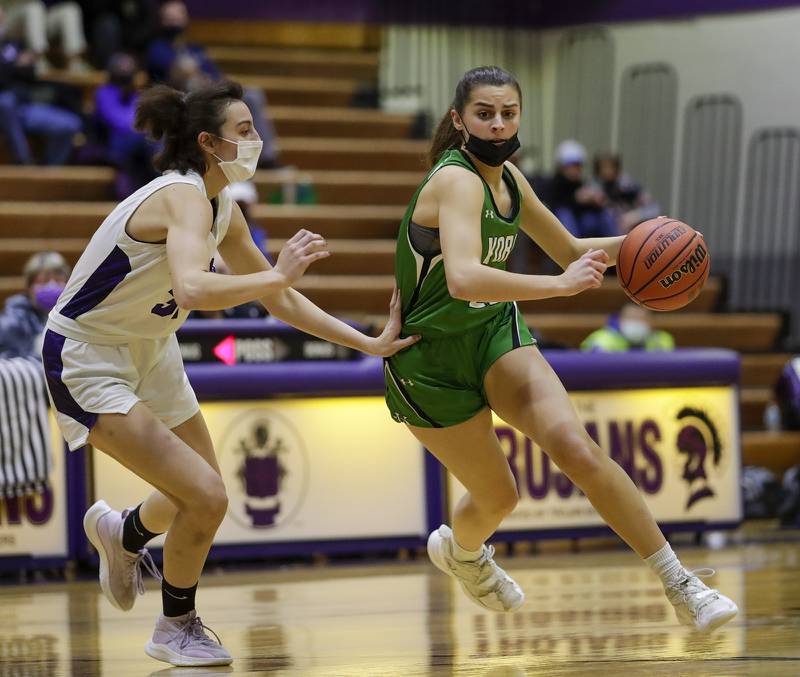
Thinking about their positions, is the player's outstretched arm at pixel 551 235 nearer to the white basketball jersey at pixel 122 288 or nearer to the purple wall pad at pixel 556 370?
the white basketball jersey at pixel 122 288

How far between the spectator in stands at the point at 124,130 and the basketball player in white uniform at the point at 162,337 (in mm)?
6334

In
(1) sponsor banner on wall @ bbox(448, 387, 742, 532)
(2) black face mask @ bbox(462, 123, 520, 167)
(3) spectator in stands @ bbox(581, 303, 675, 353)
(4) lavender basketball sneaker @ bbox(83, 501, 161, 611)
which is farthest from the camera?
(3) spectator in stands @ bbox(581, 303, 675, 353)

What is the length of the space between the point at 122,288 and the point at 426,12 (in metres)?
9.88

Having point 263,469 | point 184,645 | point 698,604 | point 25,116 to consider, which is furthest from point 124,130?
point 698,604

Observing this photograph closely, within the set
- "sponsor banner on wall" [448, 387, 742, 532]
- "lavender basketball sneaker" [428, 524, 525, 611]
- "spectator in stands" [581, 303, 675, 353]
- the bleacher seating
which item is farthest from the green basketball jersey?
the bleacher seating

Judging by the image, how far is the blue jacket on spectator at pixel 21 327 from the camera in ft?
23.1

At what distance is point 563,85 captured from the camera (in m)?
13.1

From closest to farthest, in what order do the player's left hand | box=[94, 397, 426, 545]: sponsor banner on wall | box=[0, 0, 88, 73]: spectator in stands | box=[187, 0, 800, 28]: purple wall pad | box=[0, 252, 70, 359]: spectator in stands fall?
the player's left hand < box=[94, 397, 426, 545]: sponsor banner on wall < box=[0, 252, 70, 359]: spectator in stands < box=[0, 0, 88, 73]: spectator in stands < box=[187, 0, 800, 28]: purple wall pad

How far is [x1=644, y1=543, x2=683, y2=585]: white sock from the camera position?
397 centimetres

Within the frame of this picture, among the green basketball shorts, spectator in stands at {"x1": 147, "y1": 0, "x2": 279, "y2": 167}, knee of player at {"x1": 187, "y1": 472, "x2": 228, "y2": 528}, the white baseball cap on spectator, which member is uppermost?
spectator in stands at {"x1": 147, "y1": 0, "x2": 279, "y2": 167}

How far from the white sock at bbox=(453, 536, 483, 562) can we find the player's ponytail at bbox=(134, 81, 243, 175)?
4.86 ft

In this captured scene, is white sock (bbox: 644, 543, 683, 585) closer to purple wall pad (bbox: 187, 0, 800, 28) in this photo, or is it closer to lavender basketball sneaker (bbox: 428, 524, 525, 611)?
lavender basketball sneaker (bbox: 428, 524, 525, 611)

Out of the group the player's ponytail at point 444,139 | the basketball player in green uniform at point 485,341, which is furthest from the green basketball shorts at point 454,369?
the player's ponytail at point 444,139

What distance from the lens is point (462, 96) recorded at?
164 inches
